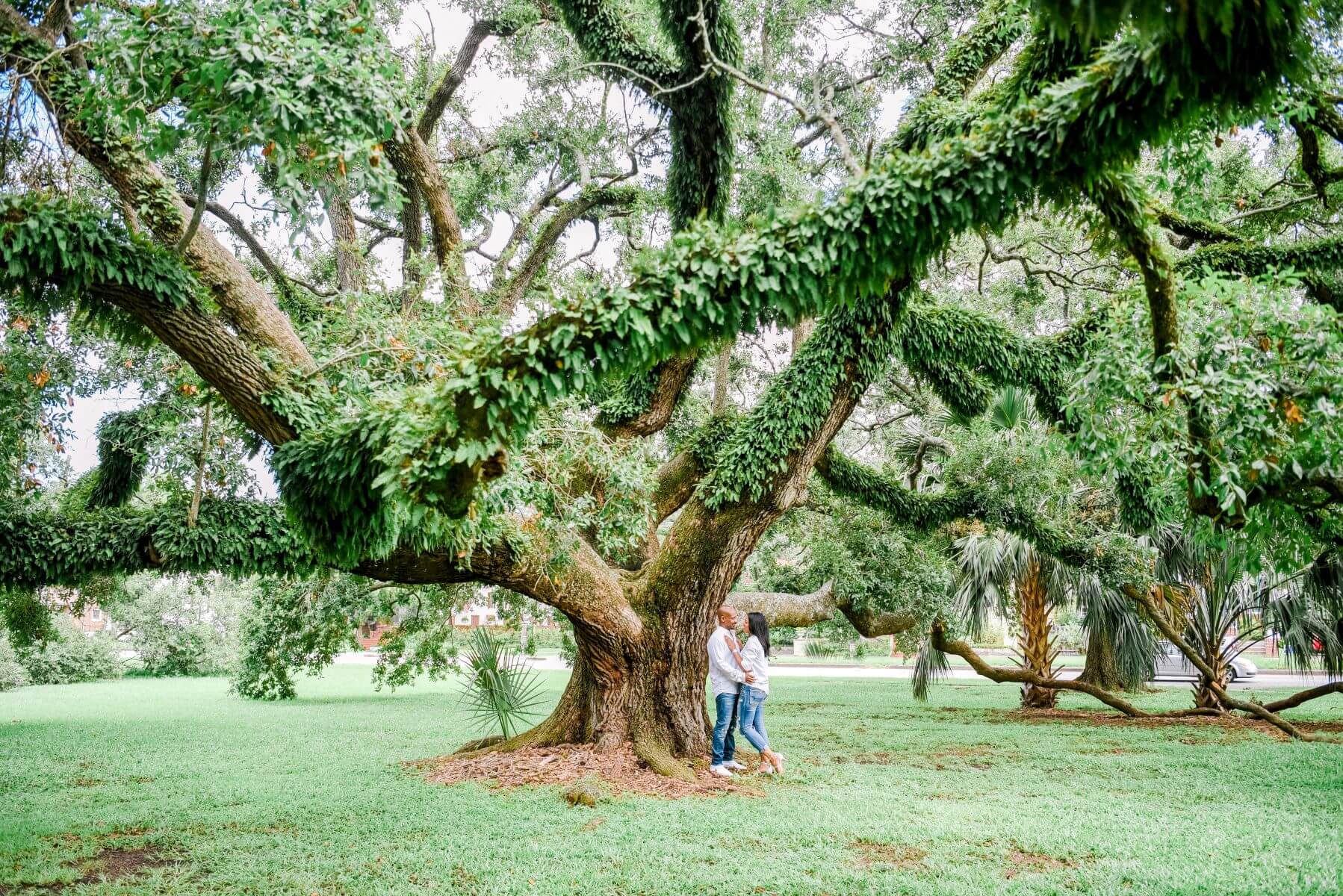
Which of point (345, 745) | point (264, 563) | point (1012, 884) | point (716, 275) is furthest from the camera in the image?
point (345, 745)

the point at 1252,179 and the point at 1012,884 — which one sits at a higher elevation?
the point at 1252,179

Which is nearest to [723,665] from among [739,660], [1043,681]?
[739,660]

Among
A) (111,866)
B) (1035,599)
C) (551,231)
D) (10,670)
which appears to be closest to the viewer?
(111,866)

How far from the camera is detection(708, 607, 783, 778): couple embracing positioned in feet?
27.4

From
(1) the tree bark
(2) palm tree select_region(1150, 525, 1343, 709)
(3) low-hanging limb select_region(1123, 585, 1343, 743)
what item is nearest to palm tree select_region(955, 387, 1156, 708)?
(1) the tree bark

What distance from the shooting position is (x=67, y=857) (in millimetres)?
5660

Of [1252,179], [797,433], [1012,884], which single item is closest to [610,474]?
[797,433]

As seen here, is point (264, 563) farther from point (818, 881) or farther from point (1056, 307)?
point (1056, 307)

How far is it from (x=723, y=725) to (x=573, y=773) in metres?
1.53

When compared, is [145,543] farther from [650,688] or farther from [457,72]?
[457,72]

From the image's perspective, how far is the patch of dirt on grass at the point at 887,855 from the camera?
5262mm

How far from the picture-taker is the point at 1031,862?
5293 mm

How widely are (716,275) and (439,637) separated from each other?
34.0 ft

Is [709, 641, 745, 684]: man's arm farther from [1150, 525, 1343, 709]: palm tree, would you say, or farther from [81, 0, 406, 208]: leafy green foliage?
[1150, 525, 1343, 709]: palm tree
